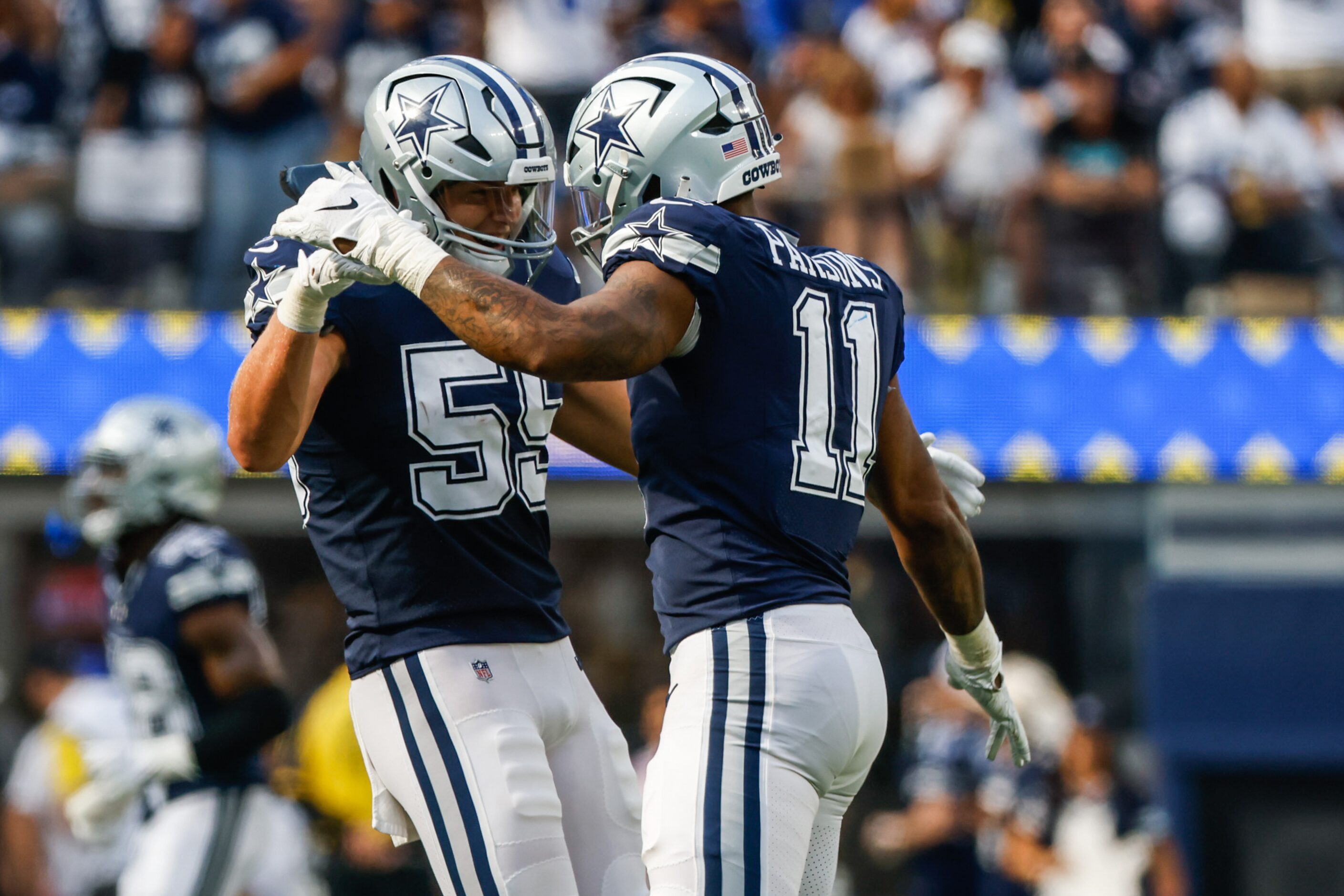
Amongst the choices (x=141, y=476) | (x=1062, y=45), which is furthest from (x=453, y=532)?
(x=1062, y=45)

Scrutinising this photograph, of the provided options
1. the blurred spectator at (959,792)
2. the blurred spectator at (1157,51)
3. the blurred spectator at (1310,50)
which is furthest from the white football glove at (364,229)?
the blurred spectator at (1310,50)

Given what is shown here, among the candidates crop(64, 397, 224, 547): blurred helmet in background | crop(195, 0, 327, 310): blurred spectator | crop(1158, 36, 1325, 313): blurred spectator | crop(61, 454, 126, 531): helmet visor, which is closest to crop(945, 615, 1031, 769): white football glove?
crop(64, 397, 224, 547): blurred helmet in background

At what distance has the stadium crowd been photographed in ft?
32.8

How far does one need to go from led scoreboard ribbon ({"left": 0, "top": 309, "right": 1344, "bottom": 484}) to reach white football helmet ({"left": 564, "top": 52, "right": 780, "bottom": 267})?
601 cm

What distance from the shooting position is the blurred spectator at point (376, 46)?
10359 millimetres

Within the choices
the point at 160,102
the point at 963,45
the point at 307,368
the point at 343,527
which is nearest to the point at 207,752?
the point at 343,527

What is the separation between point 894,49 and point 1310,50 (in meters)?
2.29

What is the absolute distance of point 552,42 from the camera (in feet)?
34.5

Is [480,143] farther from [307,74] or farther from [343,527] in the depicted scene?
[307,74]

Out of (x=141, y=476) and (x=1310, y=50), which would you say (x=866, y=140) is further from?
(x=141, y=476)

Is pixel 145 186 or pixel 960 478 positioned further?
pixel 145 186

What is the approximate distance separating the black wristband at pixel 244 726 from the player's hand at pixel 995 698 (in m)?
2.00

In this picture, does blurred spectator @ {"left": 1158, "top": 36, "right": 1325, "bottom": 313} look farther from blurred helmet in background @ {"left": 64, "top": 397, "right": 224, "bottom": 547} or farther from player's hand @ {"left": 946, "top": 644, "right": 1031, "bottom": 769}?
player's hand @ {"left": 946, "top": 644, "right": 1031, "bottom": 769}

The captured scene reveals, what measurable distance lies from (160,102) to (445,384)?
6923 millimetres
